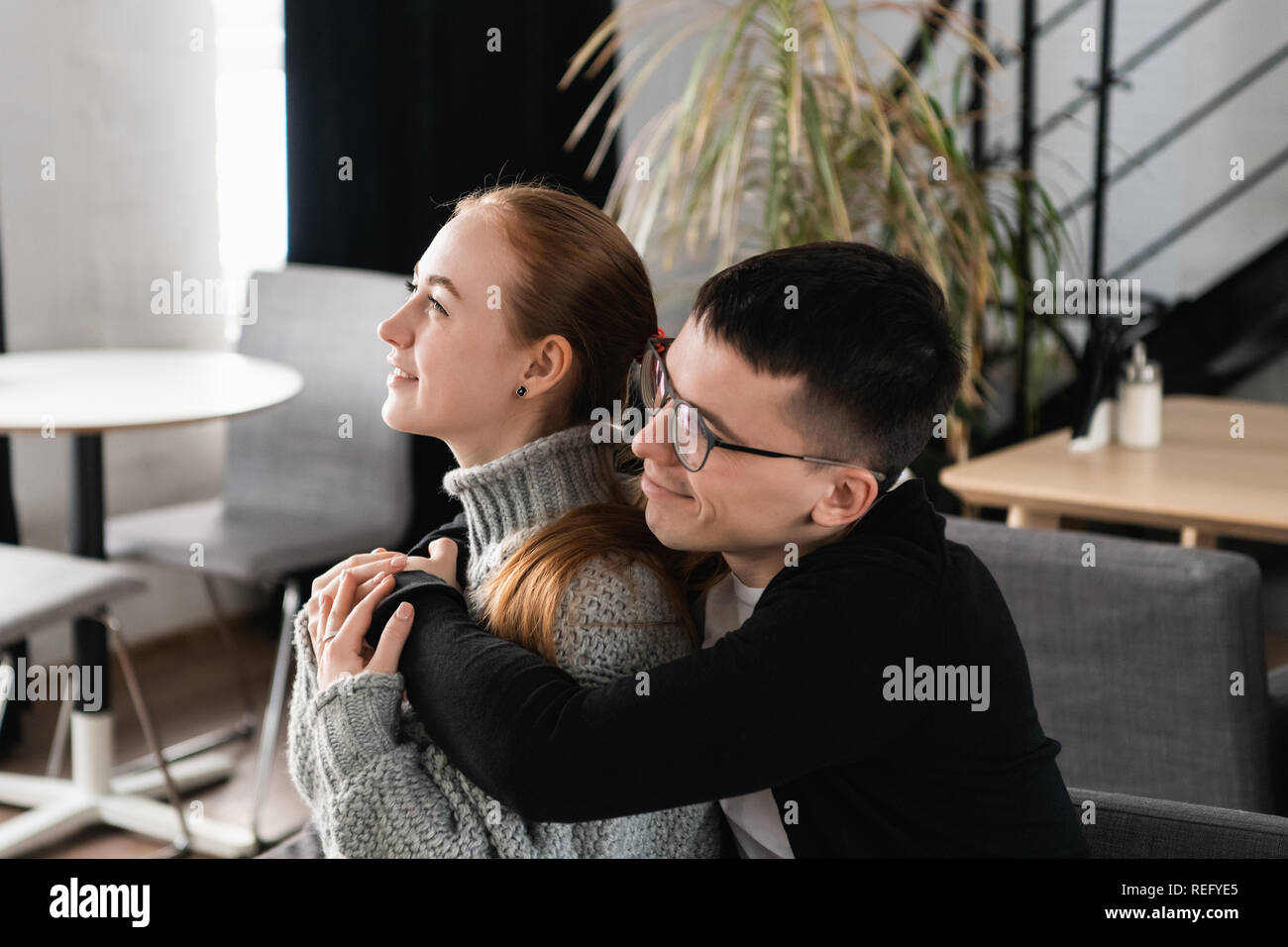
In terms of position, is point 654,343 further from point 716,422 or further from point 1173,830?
point 1173,830

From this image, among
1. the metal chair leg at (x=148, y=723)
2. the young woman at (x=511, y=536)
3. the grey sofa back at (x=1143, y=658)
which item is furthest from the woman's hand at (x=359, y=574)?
the metal chair leg at (x=148, y=723)

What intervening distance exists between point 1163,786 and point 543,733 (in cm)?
90

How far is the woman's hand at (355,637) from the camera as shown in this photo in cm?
91

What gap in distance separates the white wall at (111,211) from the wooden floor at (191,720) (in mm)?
123

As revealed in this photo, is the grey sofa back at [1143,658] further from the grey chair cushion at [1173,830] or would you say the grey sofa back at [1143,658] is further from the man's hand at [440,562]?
the man's hand at [440,562]

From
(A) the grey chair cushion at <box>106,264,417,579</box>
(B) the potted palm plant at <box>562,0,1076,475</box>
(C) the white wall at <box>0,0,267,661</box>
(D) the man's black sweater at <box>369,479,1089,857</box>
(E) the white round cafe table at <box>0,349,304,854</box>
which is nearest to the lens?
(D) the man's black sweater at <box>369,479,1089,857</box>

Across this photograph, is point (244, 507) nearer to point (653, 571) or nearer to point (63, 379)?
point (63, 379)

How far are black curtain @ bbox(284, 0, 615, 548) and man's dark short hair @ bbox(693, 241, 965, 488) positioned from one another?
7.28 feet

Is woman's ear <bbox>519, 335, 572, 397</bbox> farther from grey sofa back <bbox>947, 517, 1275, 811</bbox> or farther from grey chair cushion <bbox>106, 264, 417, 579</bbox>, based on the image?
grey chair cushion <bbox>106, 264, 417, 579</bbox>

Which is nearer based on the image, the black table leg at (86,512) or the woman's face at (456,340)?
the woman's face at (456,340)

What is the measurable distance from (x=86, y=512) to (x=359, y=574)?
178 centimetres

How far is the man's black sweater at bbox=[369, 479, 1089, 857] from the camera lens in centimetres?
82

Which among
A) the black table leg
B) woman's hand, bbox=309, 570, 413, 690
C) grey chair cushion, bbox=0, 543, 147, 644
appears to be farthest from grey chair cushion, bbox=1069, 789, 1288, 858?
the black table leg

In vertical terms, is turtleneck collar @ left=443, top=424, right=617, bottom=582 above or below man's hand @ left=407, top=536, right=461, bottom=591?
above
